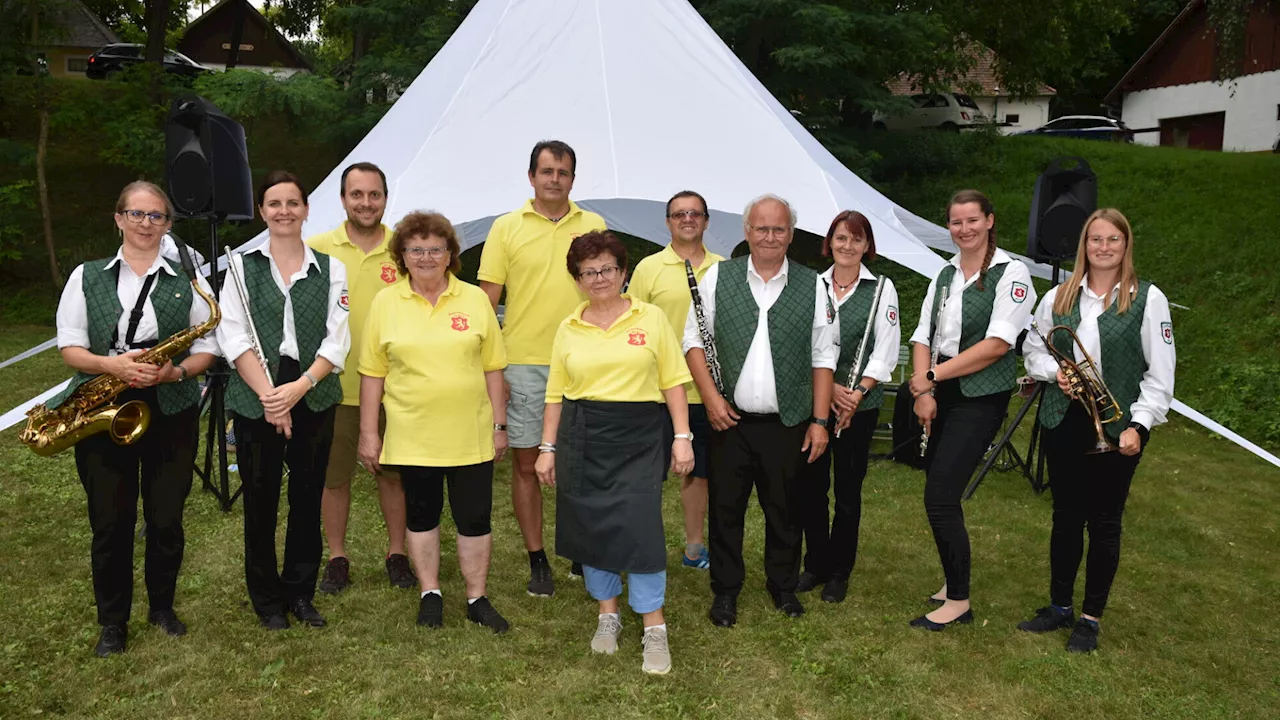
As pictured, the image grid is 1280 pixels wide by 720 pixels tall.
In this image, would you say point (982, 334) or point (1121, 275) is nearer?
point (1121, 275)

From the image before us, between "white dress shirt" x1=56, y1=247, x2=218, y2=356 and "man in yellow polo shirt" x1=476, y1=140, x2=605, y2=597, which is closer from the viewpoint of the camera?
"white dress shirt" x1=56, y1=247, x2=218, y2=356

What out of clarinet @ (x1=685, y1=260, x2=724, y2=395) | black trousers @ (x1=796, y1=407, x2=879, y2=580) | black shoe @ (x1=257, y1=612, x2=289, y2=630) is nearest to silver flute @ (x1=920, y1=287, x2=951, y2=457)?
black trousers @ (x1=796, y1=407, x2=879, y2=580)

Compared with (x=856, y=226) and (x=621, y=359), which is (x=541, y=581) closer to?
(x=621, y=359)

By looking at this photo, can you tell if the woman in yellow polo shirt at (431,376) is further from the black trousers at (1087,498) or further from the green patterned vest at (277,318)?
the black trousers at (1087,498)

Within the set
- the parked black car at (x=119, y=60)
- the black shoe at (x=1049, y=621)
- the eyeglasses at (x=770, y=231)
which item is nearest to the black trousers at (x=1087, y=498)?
the black shoe at (x=1049, y=621)

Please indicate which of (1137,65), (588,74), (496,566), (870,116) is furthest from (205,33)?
(496,566)

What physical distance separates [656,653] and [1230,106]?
22.1 metres

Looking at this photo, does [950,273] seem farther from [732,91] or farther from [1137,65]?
[1137,65]

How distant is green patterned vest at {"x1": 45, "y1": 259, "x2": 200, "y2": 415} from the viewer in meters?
2.80

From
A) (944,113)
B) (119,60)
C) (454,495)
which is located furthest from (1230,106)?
(119,60)

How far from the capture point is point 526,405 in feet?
11.9

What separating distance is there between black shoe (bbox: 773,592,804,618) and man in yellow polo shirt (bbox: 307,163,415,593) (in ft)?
4.80

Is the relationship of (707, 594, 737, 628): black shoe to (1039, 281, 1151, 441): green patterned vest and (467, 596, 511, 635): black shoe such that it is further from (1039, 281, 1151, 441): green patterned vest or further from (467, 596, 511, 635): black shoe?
(1039, 281, 1151, 441): green patterned vest

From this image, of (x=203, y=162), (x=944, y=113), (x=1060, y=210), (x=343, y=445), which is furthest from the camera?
(x=944, y=113)
